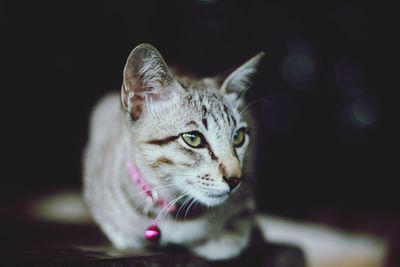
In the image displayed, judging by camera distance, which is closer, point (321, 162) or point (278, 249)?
point (278, 249)

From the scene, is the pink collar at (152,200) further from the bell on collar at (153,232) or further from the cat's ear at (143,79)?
the cat's ear at (143,79)

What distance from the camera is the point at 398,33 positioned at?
2.14 metres

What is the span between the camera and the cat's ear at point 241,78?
3.98ft

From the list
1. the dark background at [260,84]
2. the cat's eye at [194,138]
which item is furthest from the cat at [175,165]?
the dark background at [260,84]

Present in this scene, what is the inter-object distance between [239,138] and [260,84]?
44.7 inches

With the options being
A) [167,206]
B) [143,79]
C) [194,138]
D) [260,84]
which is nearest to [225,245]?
[167,206]

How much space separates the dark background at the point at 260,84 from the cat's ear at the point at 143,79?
74 centimetres

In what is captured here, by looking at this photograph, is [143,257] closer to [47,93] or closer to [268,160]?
[47,93]

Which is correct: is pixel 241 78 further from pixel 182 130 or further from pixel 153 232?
pixel 153 232

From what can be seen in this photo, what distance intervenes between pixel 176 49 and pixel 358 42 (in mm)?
915

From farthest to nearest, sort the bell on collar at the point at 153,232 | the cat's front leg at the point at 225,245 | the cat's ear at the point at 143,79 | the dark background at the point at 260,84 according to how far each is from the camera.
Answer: the dark background at the point at 260,84 < the cat's front leg at the point at 225,245 < the bell on collar at the point at 153,232 < the cat's ear at the point at 143,79

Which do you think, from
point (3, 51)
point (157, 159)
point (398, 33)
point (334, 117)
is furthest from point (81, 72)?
point (398, 33)

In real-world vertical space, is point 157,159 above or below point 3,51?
below

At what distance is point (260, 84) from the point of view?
2.28 m
